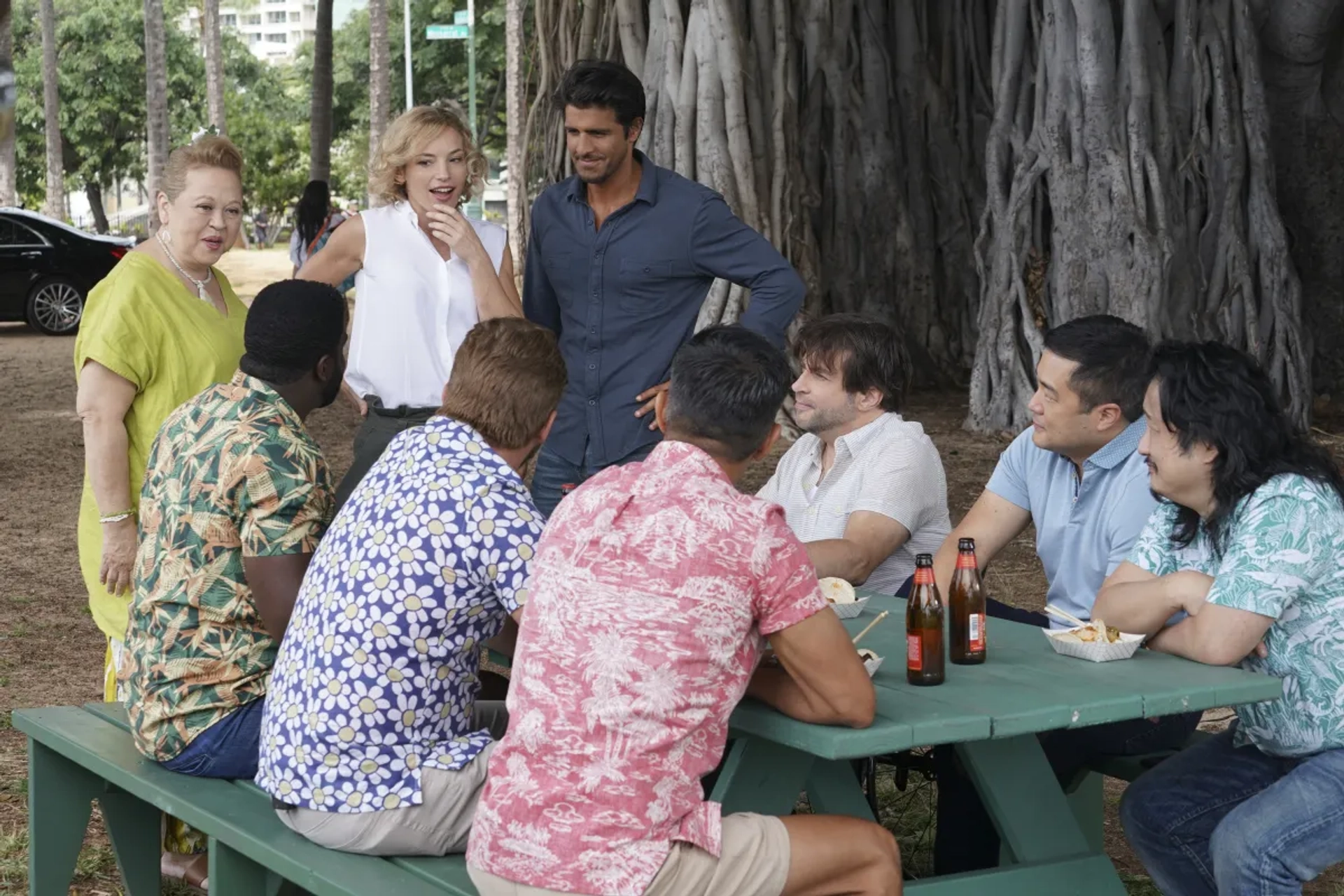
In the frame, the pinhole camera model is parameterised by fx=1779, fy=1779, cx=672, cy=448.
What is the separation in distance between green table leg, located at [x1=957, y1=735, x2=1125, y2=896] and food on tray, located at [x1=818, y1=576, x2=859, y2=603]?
1.30ft

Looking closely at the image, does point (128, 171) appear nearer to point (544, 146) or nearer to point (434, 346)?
point (544, 146)

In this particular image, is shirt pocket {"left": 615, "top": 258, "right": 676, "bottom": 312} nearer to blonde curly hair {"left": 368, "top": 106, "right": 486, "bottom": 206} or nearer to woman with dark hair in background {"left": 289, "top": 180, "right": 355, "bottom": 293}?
blonde curly hair {"left": 368, "top": 106, "right": 486, "bottom": 206}

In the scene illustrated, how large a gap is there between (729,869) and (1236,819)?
96cm

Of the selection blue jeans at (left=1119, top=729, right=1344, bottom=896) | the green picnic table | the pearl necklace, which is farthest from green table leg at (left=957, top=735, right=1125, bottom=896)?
the pearl necklace

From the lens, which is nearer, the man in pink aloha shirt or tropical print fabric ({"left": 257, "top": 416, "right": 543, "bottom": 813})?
the man in pink aloha shirt

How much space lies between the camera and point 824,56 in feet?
35.0

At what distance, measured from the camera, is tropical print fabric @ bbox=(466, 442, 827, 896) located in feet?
7.89

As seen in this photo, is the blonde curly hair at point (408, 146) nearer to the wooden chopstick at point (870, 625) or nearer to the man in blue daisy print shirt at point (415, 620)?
the man in blue daisy print shirt at point (415, 620)

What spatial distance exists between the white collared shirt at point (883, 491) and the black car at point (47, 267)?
51.4 feet

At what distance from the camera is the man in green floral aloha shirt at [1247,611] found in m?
2.89

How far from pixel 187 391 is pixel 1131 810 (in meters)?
2.15

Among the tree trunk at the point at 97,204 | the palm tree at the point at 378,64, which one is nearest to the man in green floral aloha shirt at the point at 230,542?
the palm tree at the point at 378,64

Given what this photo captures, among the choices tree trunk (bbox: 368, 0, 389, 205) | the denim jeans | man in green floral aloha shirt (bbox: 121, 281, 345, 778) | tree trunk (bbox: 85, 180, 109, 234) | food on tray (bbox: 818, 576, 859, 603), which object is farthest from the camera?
tree trunk (bbox: 85, 180, 109, 234)

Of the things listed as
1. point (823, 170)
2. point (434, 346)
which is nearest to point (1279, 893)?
point (434, 346)
